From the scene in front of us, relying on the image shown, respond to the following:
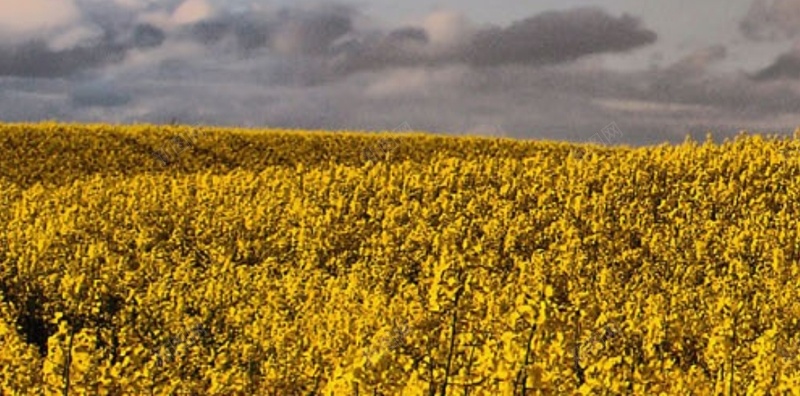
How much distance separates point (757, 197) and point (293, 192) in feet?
38.1

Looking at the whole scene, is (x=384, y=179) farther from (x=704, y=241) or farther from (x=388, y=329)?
(x=388, y=329)

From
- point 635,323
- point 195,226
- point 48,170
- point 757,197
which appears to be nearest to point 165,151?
point 48,170

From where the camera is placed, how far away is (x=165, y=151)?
4338 centimetres

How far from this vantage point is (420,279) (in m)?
17.9

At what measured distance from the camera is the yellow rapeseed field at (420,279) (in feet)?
26.9

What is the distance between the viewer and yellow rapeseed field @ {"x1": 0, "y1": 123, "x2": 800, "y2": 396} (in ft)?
26.9
